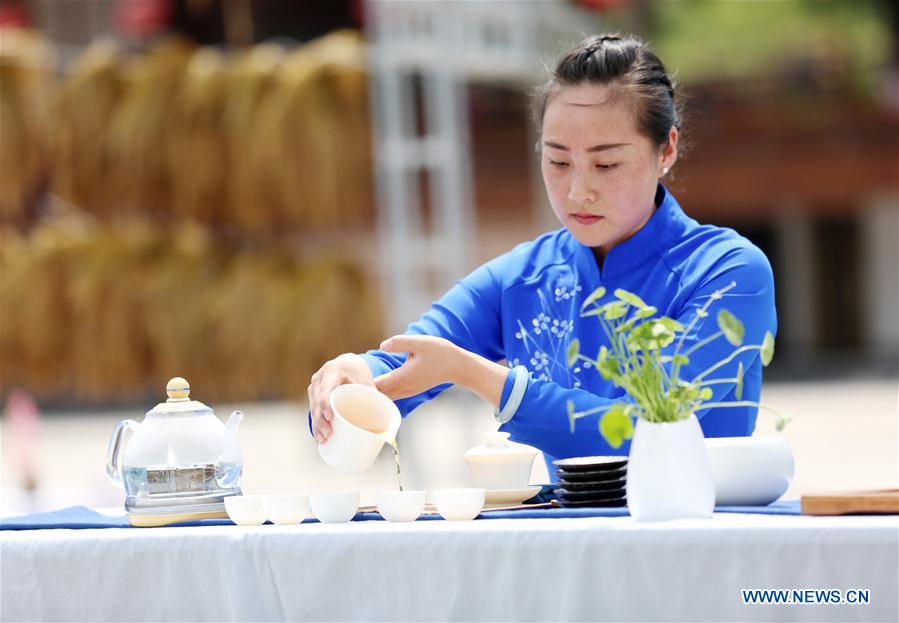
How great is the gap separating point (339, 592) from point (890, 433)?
8477 millimetres

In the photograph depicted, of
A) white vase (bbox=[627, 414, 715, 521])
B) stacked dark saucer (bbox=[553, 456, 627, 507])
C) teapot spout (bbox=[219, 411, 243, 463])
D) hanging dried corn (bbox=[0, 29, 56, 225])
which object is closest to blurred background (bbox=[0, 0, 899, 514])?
hanging dried corn (bbox=[0, 29, 56, 225])

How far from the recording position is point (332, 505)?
1518 mm

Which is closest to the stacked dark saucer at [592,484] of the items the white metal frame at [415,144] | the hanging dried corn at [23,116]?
the white metal frame at [415,144]

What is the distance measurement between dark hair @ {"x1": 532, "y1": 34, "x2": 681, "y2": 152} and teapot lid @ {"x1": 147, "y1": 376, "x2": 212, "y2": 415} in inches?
25.1

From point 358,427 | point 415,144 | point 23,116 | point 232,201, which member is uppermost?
point 23,116

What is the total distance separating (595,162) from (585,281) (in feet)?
0.71

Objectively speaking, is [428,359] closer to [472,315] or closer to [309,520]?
[309,520]

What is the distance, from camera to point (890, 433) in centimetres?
924

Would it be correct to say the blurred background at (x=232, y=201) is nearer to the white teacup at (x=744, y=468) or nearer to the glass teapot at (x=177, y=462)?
the glass teapot at (x=177, y=462)

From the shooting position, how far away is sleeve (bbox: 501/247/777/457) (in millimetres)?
1650

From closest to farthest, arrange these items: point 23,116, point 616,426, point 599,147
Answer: point 616,426 → point 599,147 → point 23,116

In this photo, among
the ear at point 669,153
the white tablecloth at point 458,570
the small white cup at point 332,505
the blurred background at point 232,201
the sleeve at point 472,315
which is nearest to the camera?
the white tablecloth at point 458,570

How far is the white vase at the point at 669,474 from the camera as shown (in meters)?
1.33

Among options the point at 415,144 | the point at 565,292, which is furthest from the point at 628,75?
the point at 415,144
